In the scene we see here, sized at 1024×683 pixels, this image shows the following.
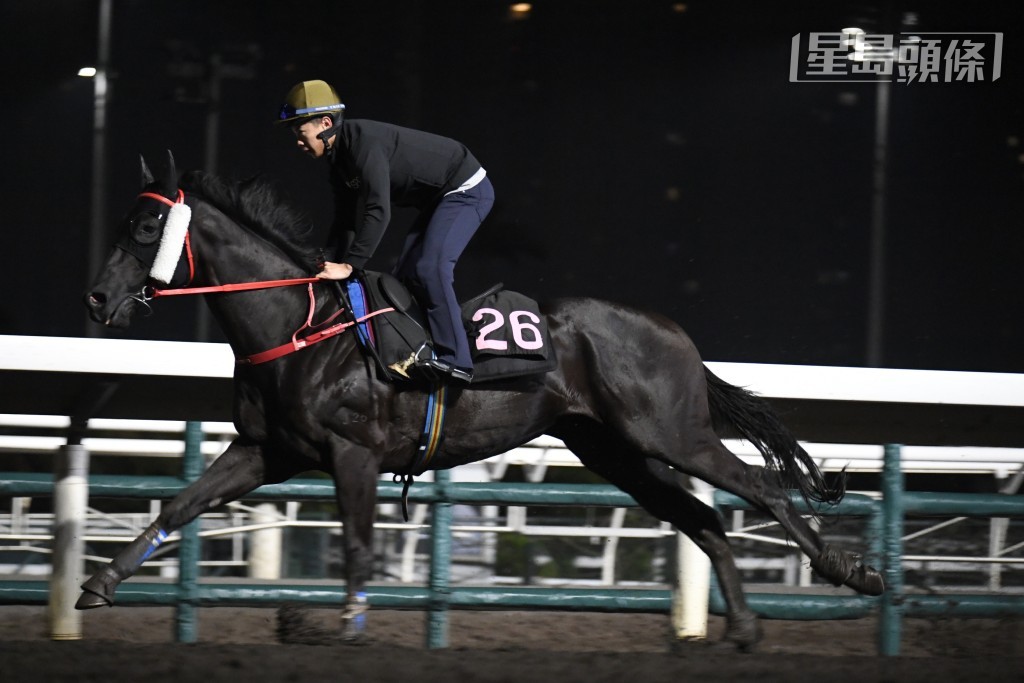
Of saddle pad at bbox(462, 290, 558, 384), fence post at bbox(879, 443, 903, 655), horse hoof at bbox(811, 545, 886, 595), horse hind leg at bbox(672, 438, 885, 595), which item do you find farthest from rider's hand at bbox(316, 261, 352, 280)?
fence post at bbox(879, 443, 903, 655)

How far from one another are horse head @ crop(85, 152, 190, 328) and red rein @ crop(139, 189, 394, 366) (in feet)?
0.12

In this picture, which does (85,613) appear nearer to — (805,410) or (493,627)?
(493,627)

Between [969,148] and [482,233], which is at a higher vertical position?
[969,148]

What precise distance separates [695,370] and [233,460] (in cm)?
168

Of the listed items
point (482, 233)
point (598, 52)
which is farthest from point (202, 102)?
point (598, 52)

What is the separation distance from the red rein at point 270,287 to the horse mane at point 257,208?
5.1 inches

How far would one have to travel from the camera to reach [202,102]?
5922 millimetres

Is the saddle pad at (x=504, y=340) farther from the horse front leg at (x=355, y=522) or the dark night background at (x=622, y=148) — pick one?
the dark night background at (x=622, y=148)

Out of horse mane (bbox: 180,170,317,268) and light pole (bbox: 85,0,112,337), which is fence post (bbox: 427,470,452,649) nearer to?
horse mane (bbox: 180,170,317,268)

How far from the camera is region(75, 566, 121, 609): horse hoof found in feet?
12.4

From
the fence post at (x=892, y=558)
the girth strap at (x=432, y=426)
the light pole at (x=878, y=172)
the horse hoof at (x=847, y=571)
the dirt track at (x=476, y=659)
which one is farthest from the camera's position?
the light pole at (x=878, y=172)

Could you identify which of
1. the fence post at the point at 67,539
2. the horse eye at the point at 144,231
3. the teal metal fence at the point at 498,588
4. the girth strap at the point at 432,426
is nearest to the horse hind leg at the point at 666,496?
the teal metal fence at the point at 498,588

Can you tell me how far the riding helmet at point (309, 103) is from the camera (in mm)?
3955

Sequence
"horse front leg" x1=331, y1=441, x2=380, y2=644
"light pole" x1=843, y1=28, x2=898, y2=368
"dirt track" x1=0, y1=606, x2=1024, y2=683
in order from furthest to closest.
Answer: "light pole" x1=843, y1=28, x2=898, y2=368 < "horse front leg" x1=331, y1=441, x2=380, y2=644 < "dirt track" x1=0, y1=606, x2=1024, y2=683
